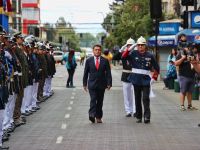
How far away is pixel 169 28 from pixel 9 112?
22.5 metres

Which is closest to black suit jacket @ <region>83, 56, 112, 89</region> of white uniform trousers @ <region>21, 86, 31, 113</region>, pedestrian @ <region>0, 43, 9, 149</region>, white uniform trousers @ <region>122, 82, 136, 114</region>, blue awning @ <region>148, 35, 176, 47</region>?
white uniform trousers @ <region>122, 82, 136, 114</region>

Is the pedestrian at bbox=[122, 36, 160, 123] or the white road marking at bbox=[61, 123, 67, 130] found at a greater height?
the pedestrian at bbox=[122, 36, 160, 123]

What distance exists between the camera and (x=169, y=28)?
3562 cm

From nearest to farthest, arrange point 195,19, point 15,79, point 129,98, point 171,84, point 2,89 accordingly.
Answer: point 2,89, point 15,79, point 129,98, point 195,19, point 171,84

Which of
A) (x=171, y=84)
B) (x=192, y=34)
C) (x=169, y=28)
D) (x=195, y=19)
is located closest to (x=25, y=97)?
(x=195, y=19)

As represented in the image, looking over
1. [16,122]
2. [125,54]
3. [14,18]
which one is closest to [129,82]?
[125,54]

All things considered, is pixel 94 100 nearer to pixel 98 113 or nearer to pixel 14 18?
pixel 98 113

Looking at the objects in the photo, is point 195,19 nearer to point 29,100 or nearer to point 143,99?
point 29,100

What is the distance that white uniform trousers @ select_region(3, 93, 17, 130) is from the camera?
1385 cm

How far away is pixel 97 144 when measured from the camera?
12250 millimetres

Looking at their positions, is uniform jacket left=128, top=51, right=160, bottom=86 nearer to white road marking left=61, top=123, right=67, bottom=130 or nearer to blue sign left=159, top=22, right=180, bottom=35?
white road marking left=61, top=123, right=67, bottom=130

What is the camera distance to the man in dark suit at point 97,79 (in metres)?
15.9

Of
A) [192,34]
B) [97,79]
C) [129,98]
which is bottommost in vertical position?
[129,98]

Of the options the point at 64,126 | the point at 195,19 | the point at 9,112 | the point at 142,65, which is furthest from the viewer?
the point at 195,19
